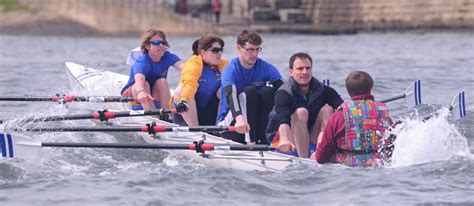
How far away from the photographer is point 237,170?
1099 cm

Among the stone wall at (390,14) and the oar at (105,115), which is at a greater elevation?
the stone wall at (390,14)

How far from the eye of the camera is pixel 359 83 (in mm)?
10086

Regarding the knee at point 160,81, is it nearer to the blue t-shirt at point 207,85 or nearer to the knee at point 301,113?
the blue t-shirt at point 207,85

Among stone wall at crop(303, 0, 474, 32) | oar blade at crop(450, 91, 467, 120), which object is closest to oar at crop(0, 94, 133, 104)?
oar blade at crop(450, 91, 467, 120)

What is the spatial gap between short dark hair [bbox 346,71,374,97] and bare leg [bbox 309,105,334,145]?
2.52ft

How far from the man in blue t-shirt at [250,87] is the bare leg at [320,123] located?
2.14ft

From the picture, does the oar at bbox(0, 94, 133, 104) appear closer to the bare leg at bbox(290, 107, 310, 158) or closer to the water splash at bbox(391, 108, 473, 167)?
the bare leg at bbox(290, 107, 310, 158)

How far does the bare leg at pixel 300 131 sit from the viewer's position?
10828 millimetres

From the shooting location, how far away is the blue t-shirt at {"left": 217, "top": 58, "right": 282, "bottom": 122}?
11.6 meters

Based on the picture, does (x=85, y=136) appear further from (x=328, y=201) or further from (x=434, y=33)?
(x=434, y=33)

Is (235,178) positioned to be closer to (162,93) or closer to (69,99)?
(162,93)

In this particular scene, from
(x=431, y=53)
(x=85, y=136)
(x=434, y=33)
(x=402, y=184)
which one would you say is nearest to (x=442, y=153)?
(x=402, y=184)

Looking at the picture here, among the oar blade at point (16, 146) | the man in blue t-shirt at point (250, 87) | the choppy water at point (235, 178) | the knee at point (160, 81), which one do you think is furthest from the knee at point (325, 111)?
the knee at point (160, 81)

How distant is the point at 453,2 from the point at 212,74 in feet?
84.8
